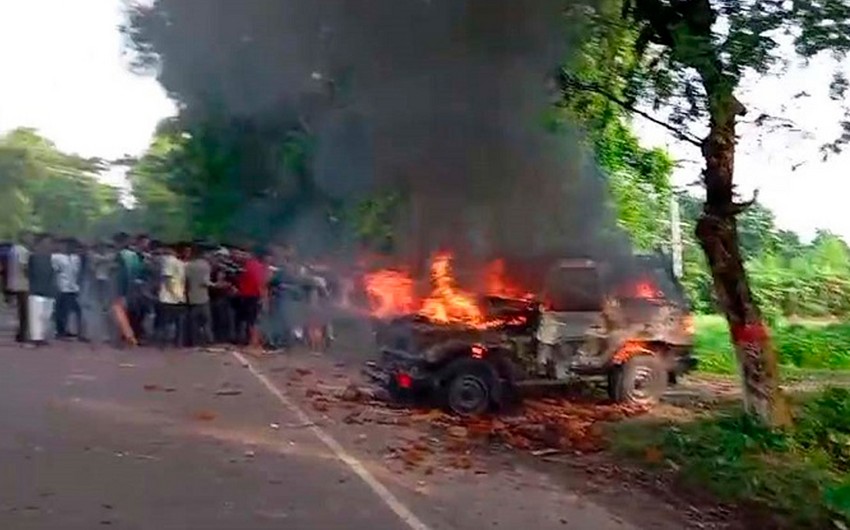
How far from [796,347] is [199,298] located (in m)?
9.41

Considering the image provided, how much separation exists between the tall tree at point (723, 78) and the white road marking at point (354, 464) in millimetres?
Answer: 3359

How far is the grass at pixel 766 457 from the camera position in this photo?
7.61m

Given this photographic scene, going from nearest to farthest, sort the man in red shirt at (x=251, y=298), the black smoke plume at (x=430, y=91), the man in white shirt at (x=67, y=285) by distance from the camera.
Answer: the black smoke plume at (x=430, y=91) → the man in white shirt at (x=67, y=285) → the man in red shirt at (x=251, y=298)

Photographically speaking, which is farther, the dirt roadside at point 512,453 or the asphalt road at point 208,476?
the dirt roadside at point 512,453

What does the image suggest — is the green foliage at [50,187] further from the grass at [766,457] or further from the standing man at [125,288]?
the grass at [766,457]

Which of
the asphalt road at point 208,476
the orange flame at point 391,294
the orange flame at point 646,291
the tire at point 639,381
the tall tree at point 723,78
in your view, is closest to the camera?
the asphalt road at point 208,476

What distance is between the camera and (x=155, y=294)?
1658 centimetres

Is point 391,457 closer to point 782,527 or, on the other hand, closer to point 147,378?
point 782,527

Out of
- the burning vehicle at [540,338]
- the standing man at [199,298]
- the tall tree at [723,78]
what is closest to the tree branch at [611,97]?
the tall tree at [723,78]

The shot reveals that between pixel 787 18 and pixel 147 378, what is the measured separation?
768 cm

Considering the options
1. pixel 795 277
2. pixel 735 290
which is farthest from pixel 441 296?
pixel 795 277

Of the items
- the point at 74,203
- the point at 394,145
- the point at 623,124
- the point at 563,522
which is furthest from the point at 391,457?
the point at 74,203

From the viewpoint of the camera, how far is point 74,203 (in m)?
46.7

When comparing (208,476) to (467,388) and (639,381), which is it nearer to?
(467,388)
